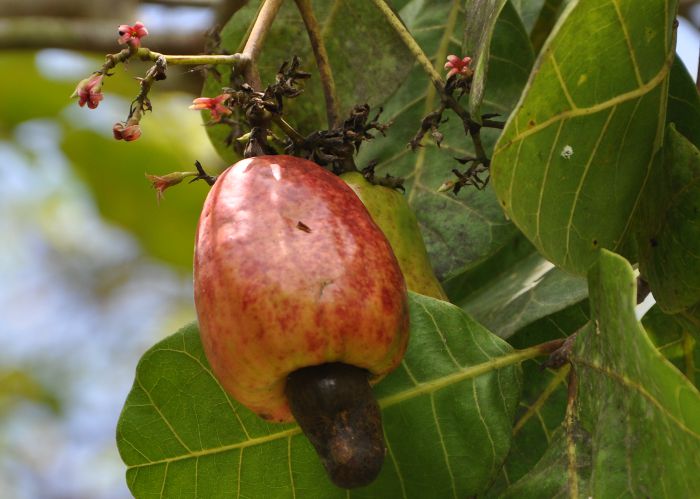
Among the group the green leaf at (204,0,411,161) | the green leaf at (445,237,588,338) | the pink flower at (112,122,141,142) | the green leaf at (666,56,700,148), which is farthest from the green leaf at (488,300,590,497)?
the pink flower at (112,122,141,142)

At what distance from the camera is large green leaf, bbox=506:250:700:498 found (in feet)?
3.41

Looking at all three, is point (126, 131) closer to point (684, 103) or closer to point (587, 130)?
point (587, 130)

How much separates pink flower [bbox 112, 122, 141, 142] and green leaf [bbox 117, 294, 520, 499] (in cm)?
23

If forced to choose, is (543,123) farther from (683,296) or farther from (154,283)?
(154,283)

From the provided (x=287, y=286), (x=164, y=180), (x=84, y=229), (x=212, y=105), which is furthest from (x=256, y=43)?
(x=84, y=229)

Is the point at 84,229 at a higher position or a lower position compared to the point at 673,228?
lower

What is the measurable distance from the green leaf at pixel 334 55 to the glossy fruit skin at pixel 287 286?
1.61ft

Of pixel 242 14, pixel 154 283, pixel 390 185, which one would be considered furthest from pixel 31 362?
pixel 390 185

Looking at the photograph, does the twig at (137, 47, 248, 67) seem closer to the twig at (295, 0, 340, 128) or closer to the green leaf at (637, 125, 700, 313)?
the twig at (295, 0, 340, 128)

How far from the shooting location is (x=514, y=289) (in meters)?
1.60

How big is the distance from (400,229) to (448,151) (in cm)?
29

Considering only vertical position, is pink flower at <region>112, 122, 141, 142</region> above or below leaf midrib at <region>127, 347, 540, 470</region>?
above

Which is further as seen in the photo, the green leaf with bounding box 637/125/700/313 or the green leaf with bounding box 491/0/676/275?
the green leaf with bounding box 637/125/700/313

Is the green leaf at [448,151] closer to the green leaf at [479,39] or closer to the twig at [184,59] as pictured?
the green leaf at [479,39]
